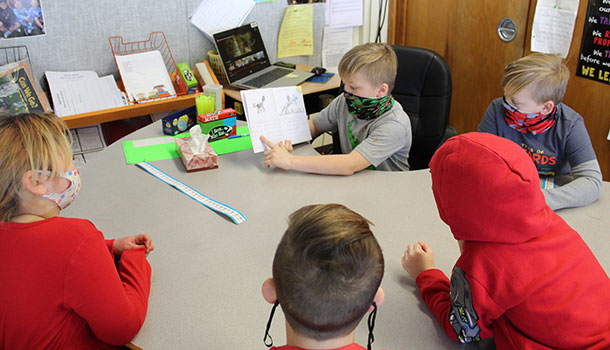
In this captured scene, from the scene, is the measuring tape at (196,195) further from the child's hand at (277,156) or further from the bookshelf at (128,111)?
the bookshelf at (128,111)

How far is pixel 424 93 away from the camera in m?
1.95

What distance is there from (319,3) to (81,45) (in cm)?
141

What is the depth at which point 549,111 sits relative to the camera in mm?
1470

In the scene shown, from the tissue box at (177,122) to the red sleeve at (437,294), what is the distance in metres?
1.18

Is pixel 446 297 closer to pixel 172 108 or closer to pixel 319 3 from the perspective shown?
pixel 172 108

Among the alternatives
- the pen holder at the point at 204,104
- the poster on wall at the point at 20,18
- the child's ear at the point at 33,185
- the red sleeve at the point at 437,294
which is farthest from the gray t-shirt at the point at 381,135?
the poster on wall at the point at 20,18

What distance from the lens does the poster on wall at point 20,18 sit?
2174 millimetres

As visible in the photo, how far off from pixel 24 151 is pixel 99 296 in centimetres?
31

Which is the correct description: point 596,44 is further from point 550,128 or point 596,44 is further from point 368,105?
point 368,105

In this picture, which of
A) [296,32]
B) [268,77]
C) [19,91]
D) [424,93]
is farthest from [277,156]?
[296,32]

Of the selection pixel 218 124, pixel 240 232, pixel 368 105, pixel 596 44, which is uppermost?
pixel 596 44

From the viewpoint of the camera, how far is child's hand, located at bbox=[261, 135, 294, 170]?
1.59 meters

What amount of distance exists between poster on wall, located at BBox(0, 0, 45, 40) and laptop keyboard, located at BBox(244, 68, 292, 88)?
1024 millimetres

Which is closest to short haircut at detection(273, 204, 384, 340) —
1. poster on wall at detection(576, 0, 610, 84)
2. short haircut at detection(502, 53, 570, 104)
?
short haircut at detection(502, 53, 570, 104)
